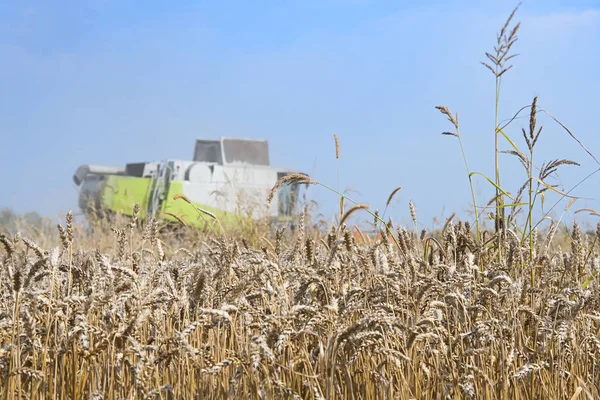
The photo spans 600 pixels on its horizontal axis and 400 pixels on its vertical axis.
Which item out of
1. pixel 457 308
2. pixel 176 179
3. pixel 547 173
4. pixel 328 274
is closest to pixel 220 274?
pixel 328 274

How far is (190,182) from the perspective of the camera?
18.3m

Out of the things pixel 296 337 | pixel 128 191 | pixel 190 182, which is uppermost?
pixel 190 182

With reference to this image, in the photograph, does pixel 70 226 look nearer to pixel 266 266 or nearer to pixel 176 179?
pixel 266 266

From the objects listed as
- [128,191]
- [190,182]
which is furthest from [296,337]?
[128,191]

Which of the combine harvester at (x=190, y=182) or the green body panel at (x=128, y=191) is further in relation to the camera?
the green body panel at (x=128, y=191)

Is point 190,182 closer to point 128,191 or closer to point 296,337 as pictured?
point 128,191

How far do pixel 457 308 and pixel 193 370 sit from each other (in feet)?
2.86

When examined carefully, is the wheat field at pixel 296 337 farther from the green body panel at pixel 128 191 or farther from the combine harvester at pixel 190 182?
the green body panel at pixel 128 191

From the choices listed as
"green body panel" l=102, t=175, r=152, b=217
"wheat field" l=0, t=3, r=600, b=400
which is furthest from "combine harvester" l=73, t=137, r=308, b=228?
"wheat field" l=0, t=3, r=600, b=400

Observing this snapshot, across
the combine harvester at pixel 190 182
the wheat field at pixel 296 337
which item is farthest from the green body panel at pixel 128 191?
the wheat field at pixel 296 337

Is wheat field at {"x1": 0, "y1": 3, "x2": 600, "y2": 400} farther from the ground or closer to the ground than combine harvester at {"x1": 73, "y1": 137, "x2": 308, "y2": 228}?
closer to the ground

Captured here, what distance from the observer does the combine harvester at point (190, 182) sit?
57.3 feet

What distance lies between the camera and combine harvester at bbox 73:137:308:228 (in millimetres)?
17469

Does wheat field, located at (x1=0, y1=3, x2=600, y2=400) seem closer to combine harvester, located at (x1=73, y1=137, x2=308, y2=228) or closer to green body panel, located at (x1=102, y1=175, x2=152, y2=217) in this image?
combine harvester, located at (x1=73, y1=137, x2=308, y2=228)
